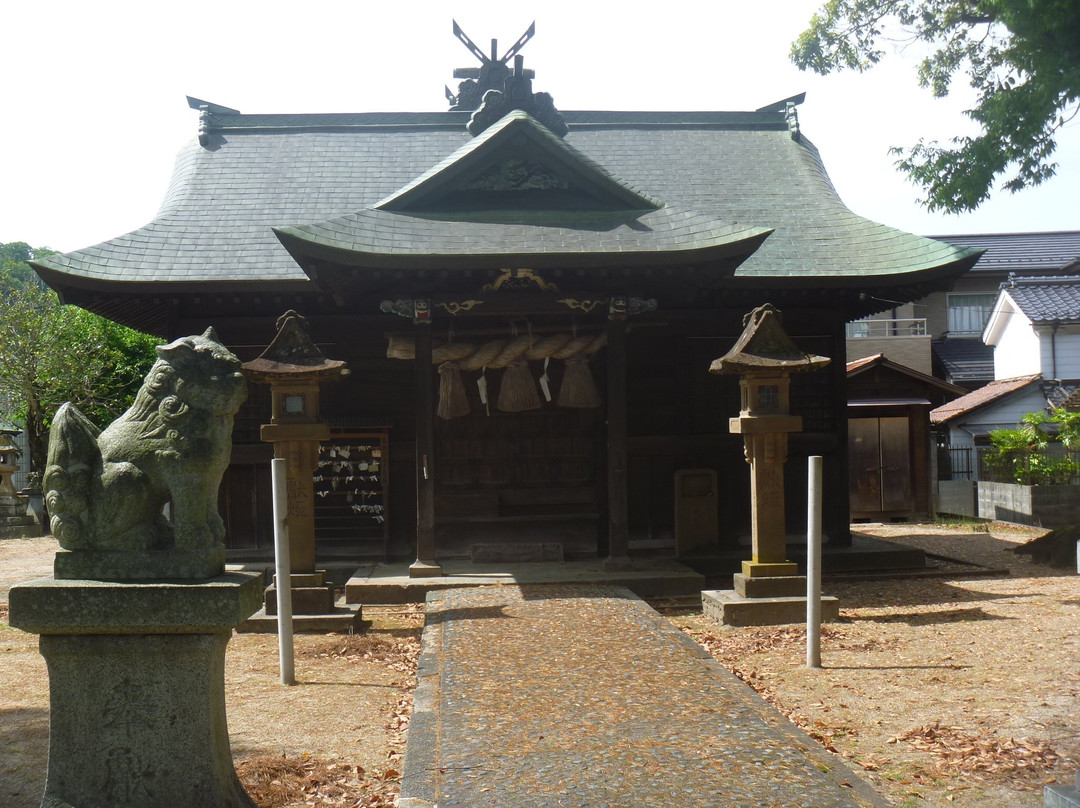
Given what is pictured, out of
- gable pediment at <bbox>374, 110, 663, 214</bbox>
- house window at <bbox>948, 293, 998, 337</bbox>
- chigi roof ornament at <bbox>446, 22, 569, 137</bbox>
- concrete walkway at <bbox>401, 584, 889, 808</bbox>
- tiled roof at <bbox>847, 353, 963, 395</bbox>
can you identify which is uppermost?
chigi roof ornament at <bbox>446, 22, 569, 137</bbox>

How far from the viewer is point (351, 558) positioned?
11.1 m

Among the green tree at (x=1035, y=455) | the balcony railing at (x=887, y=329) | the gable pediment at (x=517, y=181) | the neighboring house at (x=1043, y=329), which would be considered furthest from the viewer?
the balcony railing at (x=887, y=329)

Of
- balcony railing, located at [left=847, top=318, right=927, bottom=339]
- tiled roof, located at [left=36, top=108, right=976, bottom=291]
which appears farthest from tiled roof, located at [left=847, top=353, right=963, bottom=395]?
balcony railing, located at [left=847, top=318, right=927, bottom=339]

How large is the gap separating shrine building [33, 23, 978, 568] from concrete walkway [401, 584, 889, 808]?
3450 millimetres

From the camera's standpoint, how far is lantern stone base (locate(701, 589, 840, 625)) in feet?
26.7

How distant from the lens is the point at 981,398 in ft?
74.8

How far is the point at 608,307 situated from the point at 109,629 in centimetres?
716

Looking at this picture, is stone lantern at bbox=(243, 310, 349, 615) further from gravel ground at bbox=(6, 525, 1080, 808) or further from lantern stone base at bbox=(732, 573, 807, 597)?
lantern stone base at bbox=(732, 573, 807, 597)

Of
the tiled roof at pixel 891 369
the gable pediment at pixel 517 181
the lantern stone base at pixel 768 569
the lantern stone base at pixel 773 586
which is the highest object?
the gable pediment at pixel 517 181

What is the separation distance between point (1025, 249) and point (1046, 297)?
11164 millimetres

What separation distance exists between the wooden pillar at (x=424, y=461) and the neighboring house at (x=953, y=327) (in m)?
17.7

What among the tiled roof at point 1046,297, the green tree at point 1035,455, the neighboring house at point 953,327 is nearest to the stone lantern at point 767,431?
the green tree at point 1035,455

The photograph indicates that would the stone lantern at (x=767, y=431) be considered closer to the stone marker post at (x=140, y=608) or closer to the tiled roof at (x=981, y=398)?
the stone marker post at (x=140, y=608)

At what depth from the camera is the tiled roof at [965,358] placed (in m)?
27.3
